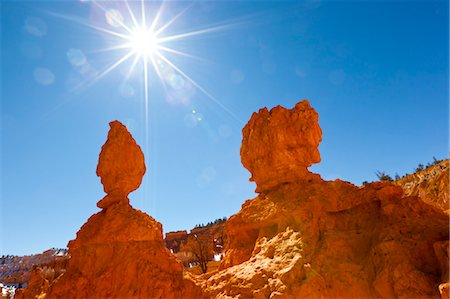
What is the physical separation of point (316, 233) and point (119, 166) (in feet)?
31.3

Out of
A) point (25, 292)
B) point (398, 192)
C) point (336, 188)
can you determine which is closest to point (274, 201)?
point (336, 188)

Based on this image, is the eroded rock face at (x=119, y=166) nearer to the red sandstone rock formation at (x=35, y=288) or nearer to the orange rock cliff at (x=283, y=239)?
the orange rock cliff at (x=283, y=239)

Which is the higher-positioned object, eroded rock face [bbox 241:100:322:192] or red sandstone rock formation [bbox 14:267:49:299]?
eroded rock face [bbox 241:100:322:192]

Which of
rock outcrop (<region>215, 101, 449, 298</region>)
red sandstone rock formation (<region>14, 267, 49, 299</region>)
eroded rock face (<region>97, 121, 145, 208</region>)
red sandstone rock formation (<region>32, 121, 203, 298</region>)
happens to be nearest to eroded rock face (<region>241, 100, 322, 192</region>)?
rock outcrop (<region>215, 101, 449, 298</region>)

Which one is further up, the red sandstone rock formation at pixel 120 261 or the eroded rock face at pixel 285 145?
the eroded rock face at pixel 285 145

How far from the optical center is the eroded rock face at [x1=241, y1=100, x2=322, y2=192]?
1463 centimetres

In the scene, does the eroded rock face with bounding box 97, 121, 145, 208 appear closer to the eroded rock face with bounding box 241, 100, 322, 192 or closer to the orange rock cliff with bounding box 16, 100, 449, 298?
the orange rock cliff with bounding box 16, 100, 449, 298

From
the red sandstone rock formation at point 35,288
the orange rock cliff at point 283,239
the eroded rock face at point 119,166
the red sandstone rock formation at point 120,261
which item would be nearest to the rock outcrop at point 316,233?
the orange rock cliff at point 283,239

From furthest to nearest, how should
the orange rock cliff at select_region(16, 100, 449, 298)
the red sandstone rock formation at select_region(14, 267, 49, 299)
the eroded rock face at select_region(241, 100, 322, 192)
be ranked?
1. the eroded rock face at select_region(241, 100, 322, 192)
2. the red sandstone rock formation at select_region(14, 267, 49, 299)
3. the orange rock cliff at select_region(16, 100, 449, 298)

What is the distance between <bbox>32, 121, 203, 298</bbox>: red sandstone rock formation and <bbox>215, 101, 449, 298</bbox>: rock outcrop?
192cm

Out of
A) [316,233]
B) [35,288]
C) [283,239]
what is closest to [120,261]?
[35,288]

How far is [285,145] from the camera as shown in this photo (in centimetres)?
1477

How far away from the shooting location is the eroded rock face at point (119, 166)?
579 inches

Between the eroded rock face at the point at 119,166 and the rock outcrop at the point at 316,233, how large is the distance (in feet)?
17.4
